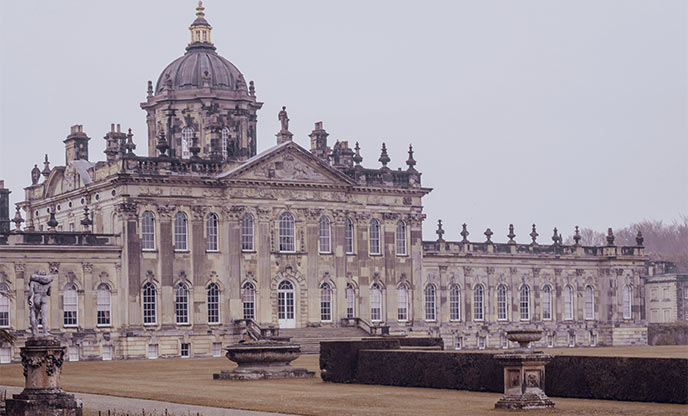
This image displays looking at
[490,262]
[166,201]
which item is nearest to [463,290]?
[490,262]

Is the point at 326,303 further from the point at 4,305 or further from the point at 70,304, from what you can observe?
the point at 4,305

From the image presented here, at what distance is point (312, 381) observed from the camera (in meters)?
40.7

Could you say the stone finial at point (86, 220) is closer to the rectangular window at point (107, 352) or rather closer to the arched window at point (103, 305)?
the arched window at point (103, 305)

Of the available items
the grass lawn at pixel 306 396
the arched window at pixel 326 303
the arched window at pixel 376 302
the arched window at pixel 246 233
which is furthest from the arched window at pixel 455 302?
the grass lawn at pixel 306 396

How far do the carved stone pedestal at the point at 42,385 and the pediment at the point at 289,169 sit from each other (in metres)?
36.3

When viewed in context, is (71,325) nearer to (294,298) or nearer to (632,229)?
(294,298)

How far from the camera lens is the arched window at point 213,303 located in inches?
2554

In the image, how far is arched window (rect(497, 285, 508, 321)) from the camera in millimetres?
78494

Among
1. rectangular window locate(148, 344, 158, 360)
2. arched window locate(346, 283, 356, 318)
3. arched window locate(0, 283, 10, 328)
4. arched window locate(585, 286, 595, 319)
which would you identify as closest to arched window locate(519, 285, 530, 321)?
arched window locate(585, 286, 595, 319)

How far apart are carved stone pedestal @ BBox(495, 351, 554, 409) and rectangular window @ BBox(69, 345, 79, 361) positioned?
35.1m

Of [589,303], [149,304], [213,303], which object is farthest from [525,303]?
[149,304]

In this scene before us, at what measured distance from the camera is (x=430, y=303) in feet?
247

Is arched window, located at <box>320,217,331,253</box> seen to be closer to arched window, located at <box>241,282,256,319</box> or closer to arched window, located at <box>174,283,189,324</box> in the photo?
arched window, located at <box>241,282,256,319</box>

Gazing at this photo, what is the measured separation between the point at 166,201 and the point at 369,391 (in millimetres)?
29486
